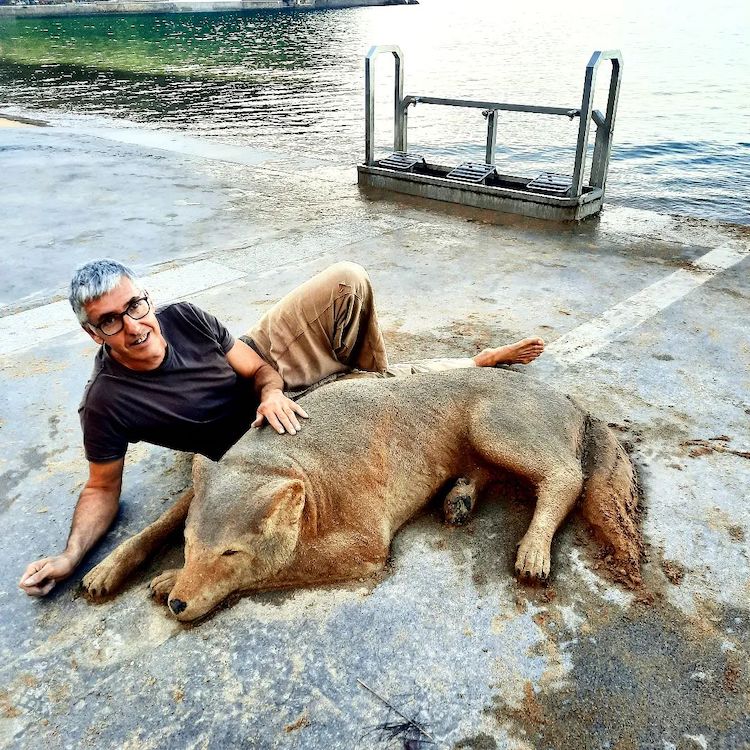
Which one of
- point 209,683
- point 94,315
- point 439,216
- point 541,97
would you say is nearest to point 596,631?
point 209,683

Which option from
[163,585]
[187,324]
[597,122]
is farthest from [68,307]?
[597,122]

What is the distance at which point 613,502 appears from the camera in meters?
3.24

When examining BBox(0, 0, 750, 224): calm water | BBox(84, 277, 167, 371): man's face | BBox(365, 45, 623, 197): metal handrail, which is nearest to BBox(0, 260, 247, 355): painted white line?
BBox(84, 277, 167, 371): man's face

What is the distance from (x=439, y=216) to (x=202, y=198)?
10.8 ft

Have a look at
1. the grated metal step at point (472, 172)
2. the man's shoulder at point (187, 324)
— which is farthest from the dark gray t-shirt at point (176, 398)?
the grated metal step at point (472, 172)

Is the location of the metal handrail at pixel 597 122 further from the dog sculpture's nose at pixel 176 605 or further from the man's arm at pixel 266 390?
the dog sculpture's nose at pixel 176 605

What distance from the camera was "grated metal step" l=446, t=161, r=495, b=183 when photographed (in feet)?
29.6

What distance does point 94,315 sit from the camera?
2898 millimetres

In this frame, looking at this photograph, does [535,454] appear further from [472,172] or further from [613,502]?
[472,172]

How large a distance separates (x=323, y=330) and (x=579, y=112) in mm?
5554

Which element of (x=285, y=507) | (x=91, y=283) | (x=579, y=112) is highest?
(x=579, y=112)

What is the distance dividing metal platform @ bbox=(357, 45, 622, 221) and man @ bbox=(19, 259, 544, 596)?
15.6 ft

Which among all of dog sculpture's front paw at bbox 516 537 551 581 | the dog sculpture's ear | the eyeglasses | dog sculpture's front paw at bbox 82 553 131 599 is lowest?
dog sculpture's front paw at bbox 82 553 131 599

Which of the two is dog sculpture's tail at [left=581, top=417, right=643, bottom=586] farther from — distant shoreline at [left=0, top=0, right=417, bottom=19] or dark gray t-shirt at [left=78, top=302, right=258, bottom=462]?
distant shoreline at [left=0, top=0, right=417, bottom=19]
